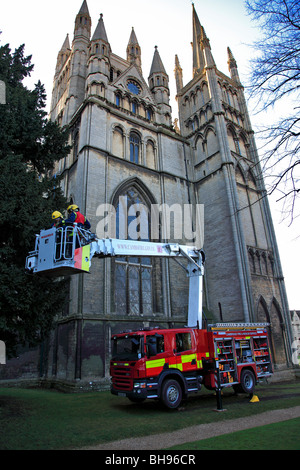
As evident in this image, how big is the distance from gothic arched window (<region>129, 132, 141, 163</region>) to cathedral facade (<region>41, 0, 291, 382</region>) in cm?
9

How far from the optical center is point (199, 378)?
355 inches

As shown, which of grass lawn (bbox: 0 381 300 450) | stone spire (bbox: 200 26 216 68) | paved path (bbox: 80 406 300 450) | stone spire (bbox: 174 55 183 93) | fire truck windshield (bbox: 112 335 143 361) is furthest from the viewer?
stone spire (bbox: 174 55 183 93)

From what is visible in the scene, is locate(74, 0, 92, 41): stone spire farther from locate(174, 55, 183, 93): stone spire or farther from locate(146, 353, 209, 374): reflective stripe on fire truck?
locate(146, 353, 209, 374): reflective stripe on fire truck

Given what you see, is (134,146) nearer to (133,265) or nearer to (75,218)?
(133,265)

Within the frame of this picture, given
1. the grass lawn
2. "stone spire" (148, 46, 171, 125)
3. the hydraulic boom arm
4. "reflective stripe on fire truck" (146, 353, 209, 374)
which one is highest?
"stone spire" (148, 46, 171, 125)

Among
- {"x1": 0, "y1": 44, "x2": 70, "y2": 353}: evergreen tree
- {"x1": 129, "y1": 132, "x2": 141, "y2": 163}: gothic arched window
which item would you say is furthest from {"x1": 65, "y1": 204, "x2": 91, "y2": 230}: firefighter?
{"x1": 129, "y1": 132, "x2": 141, "y2": 163}: gothic arched window

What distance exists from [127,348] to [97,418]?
2017 millimetres

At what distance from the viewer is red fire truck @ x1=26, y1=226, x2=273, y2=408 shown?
6.74m

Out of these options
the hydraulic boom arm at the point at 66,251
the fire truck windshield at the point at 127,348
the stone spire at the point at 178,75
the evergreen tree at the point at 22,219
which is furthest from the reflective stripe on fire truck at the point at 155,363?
the stone spire at the point at 178,75

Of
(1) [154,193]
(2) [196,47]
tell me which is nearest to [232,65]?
(2) [196,47]

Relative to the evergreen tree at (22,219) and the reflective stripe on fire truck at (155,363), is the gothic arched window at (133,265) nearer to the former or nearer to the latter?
the evergreen tree at (22,219)

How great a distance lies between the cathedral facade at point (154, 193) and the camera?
15.5 meters

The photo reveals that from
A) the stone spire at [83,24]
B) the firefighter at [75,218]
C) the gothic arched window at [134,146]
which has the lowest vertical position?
the firefighter at [75,218]

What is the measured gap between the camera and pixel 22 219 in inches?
330
